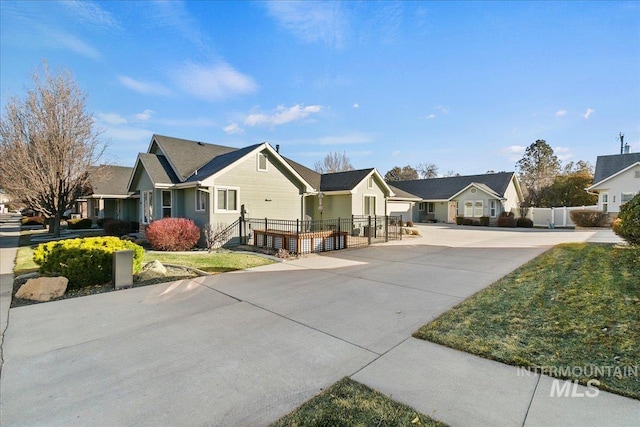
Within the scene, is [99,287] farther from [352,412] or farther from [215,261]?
[352,412]

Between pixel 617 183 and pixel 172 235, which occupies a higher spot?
pixel 617 183

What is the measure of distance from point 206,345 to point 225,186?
432 inches

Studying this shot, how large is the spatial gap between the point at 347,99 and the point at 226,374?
1722 cm

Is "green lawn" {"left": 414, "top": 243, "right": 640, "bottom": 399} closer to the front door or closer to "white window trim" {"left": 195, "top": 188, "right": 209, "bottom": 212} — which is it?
"white window trim" {"left": 195, "top": 188, "right": 209, "bottom": 212}

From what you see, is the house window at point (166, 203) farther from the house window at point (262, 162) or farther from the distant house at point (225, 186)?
the house window at point (262, 162)

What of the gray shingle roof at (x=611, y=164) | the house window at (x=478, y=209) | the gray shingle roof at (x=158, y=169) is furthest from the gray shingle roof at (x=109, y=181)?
the gray shingle roof at (x=611, y=164)

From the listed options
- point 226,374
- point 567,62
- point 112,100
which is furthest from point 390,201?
point 226,374

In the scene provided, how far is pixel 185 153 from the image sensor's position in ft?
57.4

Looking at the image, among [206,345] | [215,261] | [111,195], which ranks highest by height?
[111,195]

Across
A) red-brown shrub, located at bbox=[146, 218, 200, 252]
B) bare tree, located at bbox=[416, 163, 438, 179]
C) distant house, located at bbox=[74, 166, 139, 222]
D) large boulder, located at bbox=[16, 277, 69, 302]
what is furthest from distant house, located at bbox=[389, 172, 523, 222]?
bare tree, located at bbox=[416, 163, 438, 179]

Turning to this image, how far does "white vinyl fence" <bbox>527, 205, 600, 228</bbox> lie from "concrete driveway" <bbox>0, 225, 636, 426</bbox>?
89.7 ft

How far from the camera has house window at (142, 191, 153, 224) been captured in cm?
1658

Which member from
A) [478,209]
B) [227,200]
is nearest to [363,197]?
[227,200]

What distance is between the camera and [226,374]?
344 cm
